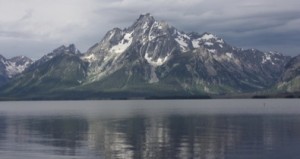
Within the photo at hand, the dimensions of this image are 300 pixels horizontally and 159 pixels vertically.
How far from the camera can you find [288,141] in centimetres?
10950

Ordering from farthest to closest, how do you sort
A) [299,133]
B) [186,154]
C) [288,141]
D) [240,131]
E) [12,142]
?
[240,131], [299,133], [12,142], [288,141], [186,154]

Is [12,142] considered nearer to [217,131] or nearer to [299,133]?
[217,131]

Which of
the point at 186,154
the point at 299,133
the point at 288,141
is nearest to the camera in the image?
the point at 186,154

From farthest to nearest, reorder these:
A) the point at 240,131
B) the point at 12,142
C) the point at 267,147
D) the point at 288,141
→ the point at 240,131 → the point at 12,142 → the point at 288,141 → the point at 267,147

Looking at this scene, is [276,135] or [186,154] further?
[276,135]

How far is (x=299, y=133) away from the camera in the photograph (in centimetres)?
12800

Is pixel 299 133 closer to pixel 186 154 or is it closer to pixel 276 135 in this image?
pixel 276 135

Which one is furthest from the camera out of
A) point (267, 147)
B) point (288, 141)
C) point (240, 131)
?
point (240, 131)

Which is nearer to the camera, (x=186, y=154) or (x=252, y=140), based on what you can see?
(x=186, y=154)

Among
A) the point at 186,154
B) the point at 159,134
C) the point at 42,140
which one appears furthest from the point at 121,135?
the point at 186,154

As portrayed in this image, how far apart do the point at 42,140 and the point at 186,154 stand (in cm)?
4498

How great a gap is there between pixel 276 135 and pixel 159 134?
2995cm

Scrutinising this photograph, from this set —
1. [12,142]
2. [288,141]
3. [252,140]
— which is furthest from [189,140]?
[12,142]

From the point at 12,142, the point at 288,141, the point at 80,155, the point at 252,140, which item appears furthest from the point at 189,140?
the point at 12,142
